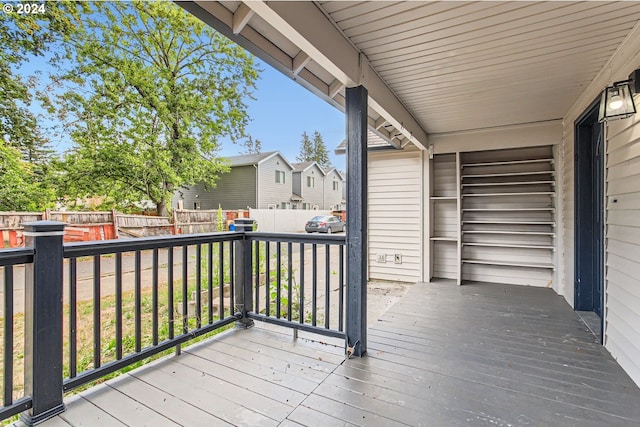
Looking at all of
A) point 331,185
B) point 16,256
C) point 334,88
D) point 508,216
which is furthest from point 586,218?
point 331,185

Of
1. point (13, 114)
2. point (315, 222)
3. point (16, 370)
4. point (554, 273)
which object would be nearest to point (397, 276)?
point (554, 273)

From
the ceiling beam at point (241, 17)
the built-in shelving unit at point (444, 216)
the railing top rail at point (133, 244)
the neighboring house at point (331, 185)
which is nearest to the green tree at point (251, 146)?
the neighboring house at point (331, 185)

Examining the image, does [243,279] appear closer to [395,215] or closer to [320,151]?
[395,215]

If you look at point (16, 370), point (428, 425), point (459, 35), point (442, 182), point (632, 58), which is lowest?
point (16, 370)

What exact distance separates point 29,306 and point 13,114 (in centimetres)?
392

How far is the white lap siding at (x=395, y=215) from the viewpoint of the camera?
16.3ft

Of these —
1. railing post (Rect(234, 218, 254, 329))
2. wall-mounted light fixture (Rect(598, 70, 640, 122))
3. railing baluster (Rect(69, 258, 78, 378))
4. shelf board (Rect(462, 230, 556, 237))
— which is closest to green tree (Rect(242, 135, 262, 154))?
shelf board (Rect(462, 230, 556, 237))

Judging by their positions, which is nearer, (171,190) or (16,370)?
(16,370)

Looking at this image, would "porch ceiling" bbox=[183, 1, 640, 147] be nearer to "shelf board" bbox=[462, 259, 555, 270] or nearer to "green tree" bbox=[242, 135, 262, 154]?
"shelf board" bbox=[462, 259, 555, 270]

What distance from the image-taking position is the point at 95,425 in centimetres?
152

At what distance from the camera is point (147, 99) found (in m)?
8.14

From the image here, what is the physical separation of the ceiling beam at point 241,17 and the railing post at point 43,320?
4.68 feet

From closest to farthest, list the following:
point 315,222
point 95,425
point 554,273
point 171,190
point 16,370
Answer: point 95,425, point 16,370, point 554,273, point 171,190, point 315,222

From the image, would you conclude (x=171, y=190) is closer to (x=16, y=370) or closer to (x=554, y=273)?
(x=16, y=370)
